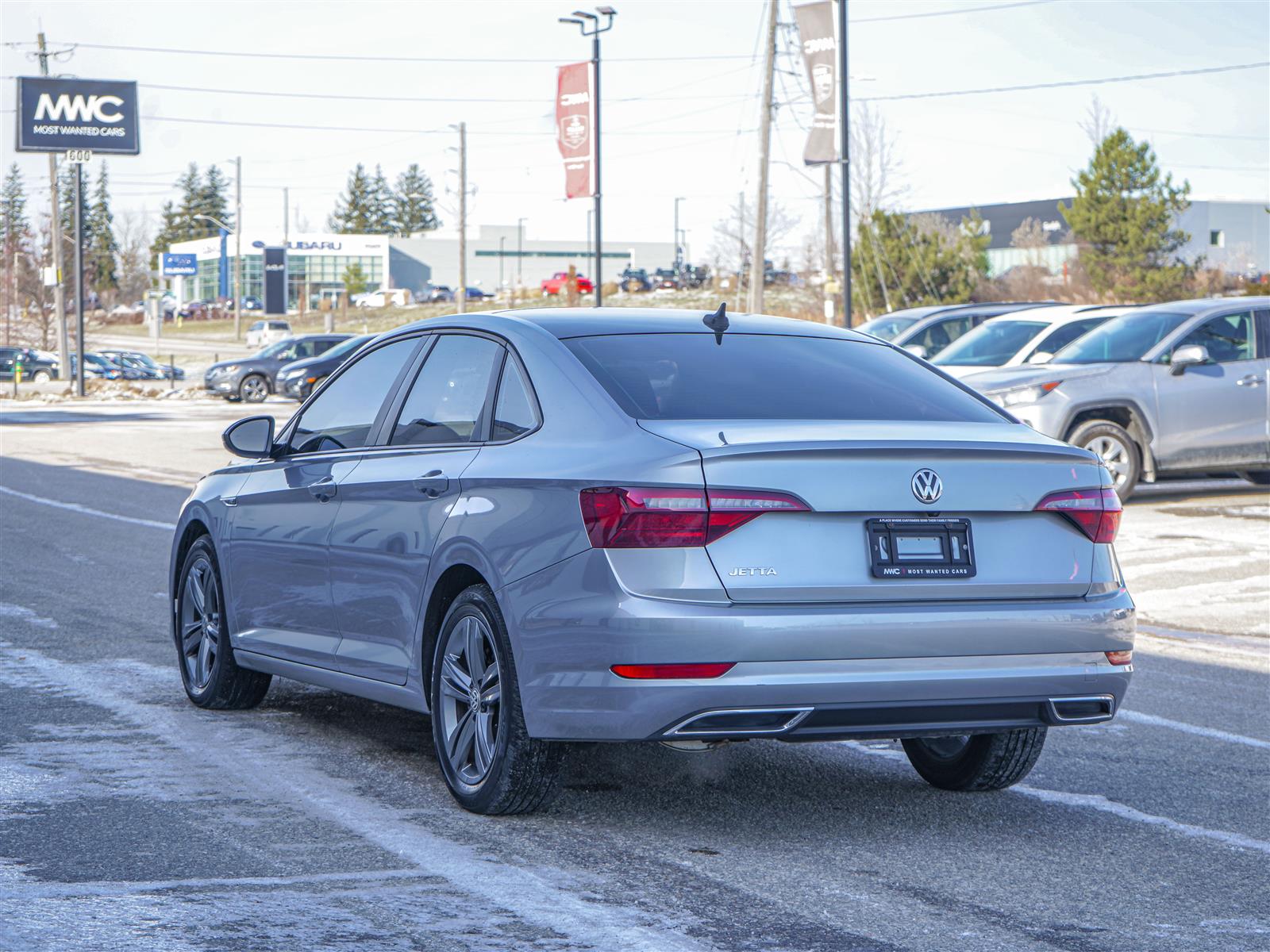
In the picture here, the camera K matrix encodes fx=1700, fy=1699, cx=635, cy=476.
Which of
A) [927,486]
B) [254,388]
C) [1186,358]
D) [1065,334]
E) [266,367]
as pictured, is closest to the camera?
[927,486]

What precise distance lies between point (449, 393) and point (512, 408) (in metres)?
0.46

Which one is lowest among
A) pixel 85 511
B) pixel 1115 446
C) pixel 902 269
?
pixel 85 511

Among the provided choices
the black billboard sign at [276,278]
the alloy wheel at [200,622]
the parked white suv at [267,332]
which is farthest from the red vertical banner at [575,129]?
the black billboard sign at [276,278]

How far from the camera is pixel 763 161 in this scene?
40906 mm

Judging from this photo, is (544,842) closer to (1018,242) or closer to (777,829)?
(777,829)

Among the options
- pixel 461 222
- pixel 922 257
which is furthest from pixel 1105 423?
pixel 461 222

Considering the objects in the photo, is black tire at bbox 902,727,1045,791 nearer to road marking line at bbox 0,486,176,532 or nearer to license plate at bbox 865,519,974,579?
license plate at bbox 865,519,974,579

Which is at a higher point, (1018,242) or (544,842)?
(1018,242)

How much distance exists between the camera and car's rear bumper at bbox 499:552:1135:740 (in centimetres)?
464

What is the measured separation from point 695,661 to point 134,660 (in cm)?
457

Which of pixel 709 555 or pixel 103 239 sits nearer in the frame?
pixel 709 555

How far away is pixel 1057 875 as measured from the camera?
475 centimetres

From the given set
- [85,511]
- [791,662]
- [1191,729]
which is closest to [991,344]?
[85,511]

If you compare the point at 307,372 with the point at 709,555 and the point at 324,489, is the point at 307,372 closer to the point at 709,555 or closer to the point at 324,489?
the point at 324,489
